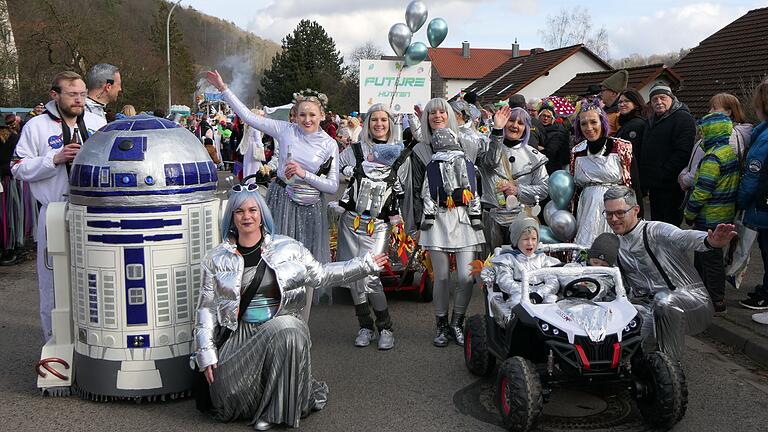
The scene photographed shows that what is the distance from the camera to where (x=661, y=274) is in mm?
5105

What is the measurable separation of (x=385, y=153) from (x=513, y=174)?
1.26 meters

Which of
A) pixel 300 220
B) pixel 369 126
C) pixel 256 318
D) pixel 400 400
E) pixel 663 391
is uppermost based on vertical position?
pixel 369 126

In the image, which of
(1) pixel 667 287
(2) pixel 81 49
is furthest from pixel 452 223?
(2) pixel 81 49

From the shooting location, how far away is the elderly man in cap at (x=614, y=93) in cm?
884

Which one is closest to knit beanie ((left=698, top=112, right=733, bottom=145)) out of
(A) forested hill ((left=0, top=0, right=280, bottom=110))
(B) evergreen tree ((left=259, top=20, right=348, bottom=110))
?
(A) forested hill ((left=0, top=0, right=280, bottom=110))

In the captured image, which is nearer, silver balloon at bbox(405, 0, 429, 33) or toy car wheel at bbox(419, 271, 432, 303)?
toy car wheel at bbox(419, 271, 432, 303)

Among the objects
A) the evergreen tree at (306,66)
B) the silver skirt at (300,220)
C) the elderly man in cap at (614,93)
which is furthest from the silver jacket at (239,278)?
the evergreen tree at (306,66)

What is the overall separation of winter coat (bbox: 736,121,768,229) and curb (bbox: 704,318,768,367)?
0.92m

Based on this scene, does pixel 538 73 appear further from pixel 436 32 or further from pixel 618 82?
pixel 618 82

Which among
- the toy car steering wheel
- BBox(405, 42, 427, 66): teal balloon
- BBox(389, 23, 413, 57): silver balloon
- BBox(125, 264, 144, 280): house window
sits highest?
BBox(389, 23, 413, 57): silver balloon

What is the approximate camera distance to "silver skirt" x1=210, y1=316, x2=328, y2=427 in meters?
4.50

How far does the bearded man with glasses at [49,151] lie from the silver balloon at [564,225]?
3.84 meters

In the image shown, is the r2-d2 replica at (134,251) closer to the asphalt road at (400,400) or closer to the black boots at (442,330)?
the asphalt road at (400,400)

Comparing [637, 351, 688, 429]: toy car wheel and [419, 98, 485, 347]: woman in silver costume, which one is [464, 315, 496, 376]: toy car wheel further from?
[637, 351, 688, 429]: toy car wheel
